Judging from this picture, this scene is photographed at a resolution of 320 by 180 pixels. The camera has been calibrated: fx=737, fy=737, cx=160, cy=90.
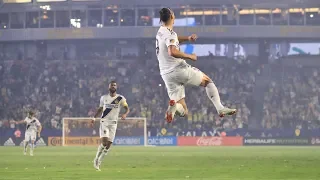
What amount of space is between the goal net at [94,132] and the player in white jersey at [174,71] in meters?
41.5

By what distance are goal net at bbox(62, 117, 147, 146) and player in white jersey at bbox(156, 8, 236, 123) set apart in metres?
41.5

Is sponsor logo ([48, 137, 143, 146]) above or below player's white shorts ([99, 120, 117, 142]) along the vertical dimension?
below

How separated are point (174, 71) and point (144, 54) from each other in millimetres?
55729

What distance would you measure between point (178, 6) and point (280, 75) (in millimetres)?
11456

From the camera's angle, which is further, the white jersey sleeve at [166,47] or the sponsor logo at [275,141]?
the sponsor logo at [275,141]

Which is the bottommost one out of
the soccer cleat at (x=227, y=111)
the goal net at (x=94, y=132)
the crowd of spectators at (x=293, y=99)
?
the goal net at (x=94, y=132)

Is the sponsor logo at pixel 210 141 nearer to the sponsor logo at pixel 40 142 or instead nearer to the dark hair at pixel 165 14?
the sponsor logo at pixel 40 142

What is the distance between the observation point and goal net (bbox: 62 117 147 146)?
57.1 metres

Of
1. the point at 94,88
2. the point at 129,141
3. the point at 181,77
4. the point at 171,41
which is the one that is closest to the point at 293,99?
the point at 129,141

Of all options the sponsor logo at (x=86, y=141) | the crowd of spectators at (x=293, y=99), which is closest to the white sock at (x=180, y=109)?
the sponsor logo at (x=86, y=141)

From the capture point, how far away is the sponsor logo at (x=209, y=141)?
193 ft

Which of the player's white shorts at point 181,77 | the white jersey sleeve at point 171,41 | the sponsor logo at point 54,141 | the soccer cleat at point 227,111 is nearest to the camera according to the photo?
the white jersey sleeve at point 171,41

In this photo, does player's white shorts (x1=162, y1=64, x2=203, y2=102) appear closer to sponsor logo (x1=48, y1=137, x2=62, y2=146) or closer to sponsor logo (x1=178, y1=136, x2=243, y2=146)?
sponsor logo (x1=178, y1=136, x2=243, y2=146)

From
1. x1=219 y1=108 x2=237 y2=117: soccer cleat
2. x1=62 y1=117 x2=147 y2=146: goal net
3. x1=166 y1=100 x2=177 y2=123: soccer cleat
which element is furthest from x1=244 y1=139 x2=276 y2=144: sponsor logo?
x1=166 y1=100 x2=177 y2=123: soccer cleat
